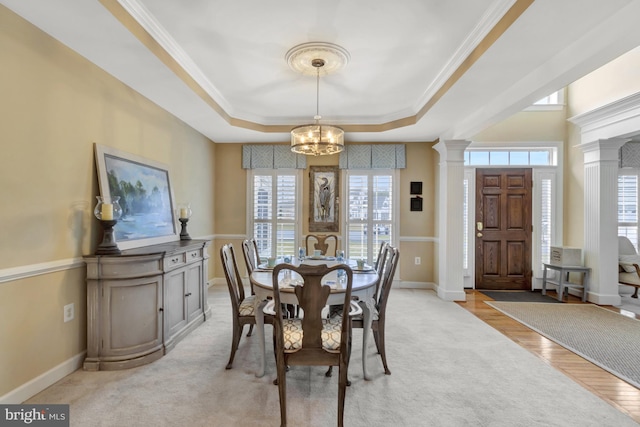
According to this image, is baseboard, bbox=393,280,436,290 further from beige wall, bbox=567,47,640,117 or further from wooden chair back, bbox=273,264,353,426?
beige wall, bbox=567,47,640,117

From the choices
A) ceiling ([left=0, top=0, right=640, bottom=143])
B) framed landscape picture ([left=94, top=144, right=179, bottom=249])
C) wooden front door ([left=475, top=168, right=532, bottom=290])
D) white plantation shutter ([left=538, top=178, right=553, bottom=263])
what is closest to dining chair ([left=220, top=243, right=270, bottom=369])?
framed landscape picture ([left=94, top=144, right=179, bottom=249])

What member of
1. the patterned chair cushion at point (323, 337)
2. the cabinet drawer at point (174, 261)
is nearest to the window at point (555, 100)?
the patterned chair cushion at point (323, 337)

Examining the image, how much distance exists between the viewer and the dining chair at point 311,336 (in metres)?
1.72

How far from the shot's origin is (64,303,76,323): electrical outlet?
2.31 meters

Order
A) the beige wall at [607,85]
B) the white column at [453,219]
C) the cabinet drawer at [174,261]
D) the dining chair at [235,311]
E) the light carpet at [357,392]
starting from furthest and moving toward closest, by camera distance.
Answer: the white column at [453,219] < the beige wall at [607,85] < the cabinet drawer at [174,261] < the dining chair at [235,311] < the light carpet at [357,392]

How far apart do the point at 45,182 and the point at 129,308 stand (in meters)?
1.14

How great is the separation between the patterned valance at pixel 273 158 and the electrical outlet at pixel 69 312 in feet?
11.2

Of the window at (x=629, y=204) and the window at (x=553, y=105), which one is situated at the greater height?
the window at (x=553, y=105)

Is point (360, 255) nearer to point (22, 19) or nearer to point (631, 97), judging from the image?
point (631, 97)

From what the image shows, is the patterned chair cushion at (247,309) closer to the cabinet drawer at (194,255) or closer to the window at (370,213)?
the cabinet drawer at (194,255)

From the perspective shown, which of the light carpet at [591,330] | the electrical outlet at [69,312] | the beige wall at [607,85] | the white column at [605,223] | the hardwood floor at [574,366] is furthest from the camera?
the white column at [605,223]

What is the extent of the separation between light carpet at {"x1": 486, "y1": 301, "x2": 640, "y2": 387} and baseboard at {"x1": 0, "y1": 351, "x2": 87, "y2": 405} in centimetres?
436

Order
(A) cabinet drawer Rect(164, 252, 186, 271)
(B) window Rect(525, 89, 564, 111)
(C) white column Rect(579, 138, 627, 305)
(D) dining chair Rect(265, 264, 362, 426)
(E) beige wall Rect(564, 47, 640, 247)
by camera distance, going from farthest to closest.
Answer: (B) window Rect(525, 89, 564, 111) → (C) white column Rect(579, 138, 627, 305) → (E) beige wall Rect(564, 47, 640, 247) → (A) cabinet drawer Rect(164, 252, 186, 271) → (D) dining chair Rect(265, 264, 362, 426)

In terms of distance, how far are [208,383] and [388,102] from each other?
3.69 meters
